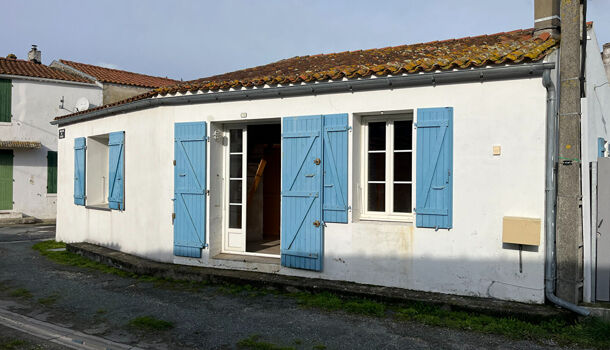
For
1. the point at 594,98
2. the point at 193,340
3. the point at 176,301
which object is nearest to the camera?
the point at 193,340

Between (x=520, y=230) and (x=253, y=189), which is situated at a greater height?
(x=253, y=189)

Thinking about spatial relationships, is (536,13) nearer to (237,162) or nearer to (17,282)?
(237,162)

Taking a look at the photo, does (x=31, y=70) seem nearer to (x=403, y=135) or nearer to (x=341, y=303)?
(x=403, y=135)

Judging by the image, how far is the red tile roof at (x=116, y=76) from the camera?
60.5ft

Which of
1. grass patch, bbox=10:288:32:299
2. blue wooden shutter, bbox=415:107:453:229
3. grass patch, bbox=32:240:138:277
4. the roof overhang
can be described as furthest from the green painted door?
blue wooden shutter, bbox=415:107:453:229

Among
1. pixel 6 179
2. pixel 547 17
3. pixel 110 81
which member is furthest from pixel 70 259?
pixel 110 81

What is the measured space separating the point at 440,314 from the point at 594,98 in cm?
422

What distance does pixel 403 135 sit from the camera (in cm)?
621

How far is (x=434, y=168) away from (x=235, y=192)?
3.30m

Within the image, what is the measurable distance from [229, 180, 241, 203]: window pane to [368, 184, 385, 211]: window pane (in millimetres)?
2250

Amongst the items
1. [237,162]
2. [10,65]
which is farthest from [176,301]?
[10,65]

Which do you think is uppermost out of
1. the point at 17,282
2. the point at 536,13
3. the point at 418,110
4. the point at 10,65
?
the point at 10,65

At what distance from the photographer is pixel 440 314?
5.22 meters

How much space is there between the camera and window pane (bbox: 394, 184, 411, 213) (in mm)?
6160
